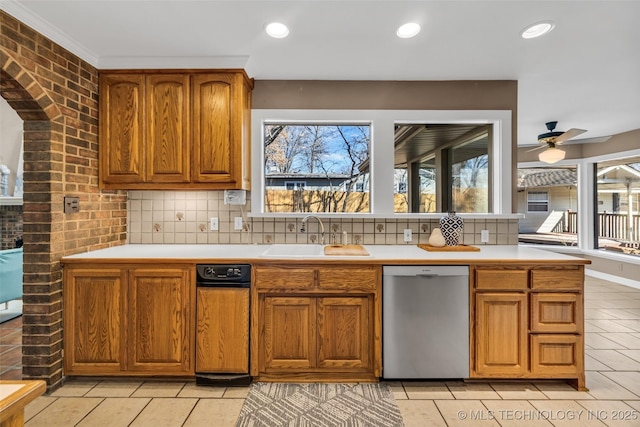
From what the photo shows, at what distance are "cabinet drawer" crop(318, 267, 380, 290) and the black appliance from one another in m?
0.53

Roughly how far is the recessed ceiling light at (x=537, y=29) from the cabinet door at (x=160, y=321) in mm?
2826

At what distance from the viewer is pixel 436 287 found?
2.23 metres

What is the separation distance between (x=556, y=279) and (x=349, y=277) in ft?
4.66

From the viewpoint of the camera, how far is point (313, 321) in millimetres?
2260

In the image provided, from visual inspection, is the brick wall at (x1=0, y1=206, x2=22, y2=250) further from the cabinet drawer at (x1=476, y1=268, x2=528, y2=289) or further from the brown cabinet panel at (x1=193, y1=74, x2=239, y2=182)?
the cabinet drawer at (x1=476, y1=268, x2=528, y2=289)

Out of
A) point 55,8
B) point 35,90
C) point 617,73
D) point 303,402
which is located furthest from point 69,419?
point 617,73

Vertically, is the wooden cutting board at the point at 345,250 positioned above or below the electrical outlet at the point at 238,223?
below

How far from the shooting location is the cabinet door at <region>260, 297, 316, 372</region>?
89.0 inches

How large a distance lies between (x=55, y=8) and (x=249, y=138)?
4.78 feet

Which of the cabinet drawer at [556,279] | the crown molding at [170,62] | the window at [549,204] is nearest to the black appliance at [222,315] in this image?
the crown molding at [170,62]

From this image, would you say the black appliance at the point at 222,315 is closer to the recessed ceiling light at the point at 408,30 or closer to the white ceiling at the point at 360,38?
the white ceiling at the point at 360,38

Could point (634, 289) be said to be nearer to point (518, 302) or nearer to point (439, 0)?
point (518, 302)

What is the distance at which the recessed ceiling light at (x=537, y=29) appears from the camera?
2.09 metres

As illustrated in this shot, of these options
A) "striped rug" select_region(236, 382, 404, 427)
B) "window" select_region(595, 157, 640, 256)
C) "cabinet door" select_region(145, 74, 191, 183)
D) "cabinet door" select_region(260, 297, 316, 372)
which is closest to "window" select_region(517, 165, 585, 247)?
"window" select_region(595, 157, 640, 256)
